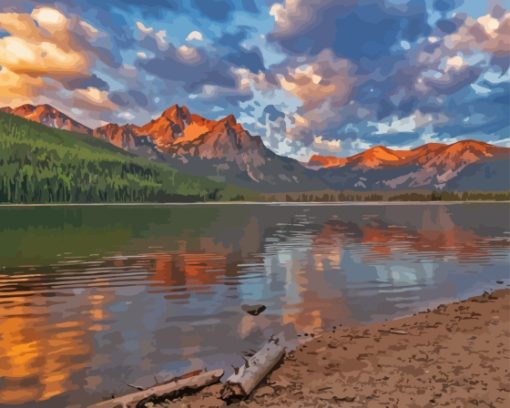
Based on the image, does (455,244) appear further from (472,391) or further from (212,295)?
(472,391)

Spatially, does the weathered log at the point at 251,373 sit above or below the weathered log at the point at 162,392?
above

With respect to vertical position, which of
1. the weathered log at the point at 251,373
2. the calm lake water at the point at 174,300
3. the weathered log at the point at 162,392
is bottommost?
the calm lake water at the point at 174,300

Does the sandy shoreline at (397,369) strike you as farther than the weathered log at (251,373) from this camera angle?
No

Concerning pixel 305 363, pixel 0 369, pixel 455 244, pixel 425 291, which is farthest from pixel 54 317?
pixel 455 244

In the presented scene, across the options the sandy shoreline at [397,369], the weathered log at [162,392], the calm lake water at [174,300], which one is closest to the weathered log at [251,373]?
the sandy shoreline at [397,369]

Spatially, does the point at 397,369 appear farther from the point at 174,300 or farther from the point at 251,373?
the point at 174,300

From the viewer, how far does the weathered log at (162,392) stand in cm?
1410

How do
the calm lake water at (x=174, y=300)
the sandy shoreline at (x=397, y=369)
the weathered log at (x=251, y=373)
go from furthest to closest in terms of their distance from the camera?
the calm lake water at (x=174, y=300), the weathered log at (x=251, y=373), the sandy shoreline at (x=397, y=369)

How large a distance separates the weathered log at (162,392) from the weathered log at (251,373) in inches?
42.0

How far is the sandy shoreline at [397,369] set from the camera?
14008mm

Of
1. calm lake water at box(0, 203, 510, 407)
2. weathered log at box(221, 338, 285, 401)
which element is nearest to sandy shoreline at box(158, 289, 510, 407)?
weathered log at box(221, 338, 285, 401)

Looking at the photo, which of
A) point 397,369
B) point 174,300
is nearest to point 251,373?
point 397,369

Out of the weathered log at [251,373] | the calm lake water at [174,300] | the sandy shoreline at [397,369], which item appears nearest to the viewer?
the sandy shoreline at [397,369]

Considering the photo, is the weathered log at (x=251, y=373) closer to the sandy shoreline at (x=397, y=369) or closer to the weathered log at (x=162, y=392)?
the sandy shoreline at (x=397, y=369)
